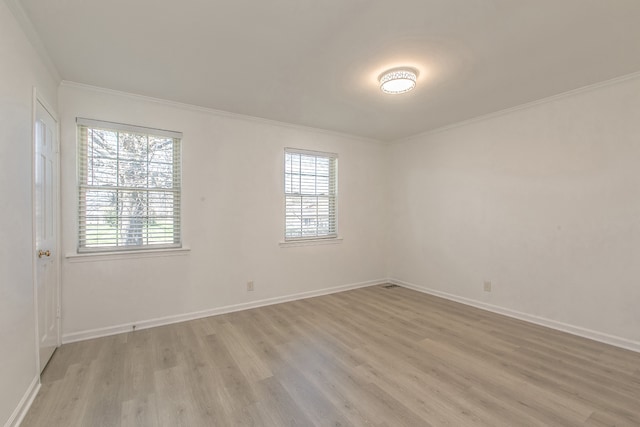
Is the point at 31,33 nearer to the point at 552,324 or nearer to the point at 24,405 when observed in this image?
the point at 24,405

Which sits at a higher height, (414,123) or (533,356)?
(414,123)

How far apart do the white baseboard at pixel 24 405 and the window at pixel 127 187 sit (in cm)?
129

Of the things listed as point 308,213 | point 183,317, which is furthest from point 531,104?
point 183,317

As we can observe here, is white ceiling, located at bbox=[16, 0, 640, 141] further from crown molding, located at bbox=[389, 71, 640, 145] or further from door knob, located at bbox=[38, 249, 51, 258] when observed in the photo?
door knob, located at bbox=[38, 249, 51, 258]

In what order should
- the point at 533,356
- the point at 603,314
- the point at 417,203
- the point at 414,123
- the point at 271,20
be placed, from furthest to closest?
the point at 417,203 → the point at 414,123 → the point at 603,314 → the point at 533,356 → the point at 271,20


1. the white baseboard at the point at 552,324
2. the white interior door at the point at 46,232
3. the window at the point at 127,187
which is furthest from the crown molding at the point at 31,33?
the white baseboard at the point at 552,324

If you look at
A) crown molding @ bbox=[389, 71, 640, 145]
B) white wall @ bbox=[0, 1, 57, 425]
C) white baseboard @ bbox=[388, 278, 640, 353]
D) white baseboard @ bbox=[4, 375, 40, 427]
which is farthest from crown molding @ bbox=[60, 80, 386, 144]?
white baseboard @ bbox=[388, 278, 640, 353]

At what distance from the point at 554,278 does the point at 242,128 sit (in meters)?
4.13

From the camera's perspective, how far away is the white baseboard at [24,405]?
1677mm

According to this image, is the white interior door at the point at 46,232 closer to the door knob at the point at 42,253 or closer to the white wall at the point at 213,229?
the door knob at the point at 42,253

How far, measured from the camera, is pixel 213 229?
141 inches

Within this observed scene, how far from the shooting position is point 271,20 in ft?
6.35

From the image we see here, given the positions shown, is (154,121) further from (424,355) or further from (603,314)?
(603,314)

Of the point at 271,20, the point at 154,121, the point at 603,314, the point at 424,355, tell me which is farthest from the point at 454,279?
the point at 154,121
